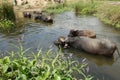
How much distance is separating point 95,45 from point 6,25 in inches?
274

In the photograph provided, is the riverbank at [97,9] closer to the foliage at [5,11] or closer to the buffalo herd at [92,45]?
the buffalo herd at [92,45]

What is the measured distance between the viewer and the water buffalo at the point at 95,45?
8.80 m

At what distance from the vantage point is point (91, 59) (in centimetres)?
884

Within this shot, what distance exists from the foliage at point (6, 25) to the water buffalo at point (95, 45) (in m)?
4.82

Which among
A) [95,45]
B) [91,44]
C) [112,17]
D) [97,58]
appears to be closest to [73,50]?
[91,44]

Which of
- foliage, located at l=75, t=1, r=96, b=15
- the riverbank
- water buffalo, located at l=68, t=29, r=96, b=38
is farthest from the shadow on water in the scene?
foliage, located at l=75, t=1, r=96, b=15

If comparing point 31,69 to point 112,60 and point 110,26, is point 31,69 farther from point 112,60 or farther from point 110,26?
point 110,26

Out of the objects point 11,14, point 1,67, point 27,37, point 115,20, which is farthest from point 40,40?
point 1,67

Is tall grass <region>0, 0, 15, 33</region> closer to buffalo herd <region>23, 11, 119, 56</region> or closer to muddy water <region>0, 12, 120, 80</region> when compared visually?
muddy water <region>0, 12, 120, 80</region>

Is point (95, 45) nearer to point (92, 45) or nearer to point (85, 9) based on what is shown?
point (92, 45)

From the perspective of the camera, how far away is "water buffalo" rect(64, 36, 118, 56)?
880 cm

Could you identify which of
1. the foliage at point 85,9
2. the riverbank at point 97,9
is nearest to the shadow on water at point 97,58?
the riverbank at point 97,9

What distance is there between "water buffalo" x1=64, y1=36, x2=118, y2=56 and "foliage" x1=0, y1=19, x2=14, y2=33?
4822 millimetres

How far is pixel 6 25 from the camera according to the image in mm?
14406
